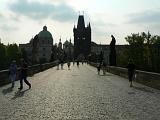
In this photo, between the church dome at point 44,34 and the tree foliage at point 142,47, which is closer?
the tree foliage at point 142,47

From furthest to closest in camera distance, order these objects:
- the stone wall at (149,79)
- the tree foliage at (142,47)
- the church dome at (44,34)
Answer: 1. the church dome at (44,34)
2. the tree foliage at (142,47)
3. the stone wall at (149,79)

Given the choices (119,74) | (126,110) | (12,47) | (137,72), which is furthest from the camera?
(12,47)

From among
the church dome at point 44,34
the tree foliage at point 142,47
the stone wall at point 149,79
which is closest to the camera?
the stone wall at point 149,79

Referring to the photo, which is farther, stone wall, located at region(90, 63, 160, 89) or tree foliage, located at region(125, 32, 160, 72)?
tree foliage, located at region(125, 32, 160, 72)

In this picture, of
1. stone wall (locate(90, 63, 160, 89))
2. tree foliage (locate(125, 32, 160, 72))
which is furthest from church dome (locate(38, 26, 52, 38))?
stone wall (locate(90, 63, 160, 89))

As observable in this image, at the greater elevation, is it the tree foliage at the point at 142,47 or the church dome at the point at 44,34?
the church dome at the point at 44,34

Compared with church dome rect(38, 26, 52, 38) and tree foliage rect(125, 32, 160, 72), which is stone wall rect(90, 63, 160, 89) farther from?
church dome rect(38, 26, 52, 38)

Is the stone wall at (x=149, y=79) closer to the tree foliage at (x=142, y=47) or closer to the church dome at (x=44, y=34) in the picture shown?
the tree foliage at (x=142, y=47)

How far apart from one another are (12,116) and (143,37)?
114 metres

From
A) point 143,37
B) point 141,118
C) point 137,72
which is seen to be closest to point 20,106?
point 141,118

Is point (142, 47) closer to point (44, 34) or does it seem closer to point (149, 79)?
point (44, 34)

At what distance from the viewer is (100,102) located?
666 inches

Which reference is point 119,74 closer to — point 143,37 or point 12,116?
point 12,116

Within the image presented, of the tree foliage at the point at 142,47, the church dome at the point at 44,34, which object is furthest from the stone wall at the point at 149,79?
the church dome at the point at 44,34
